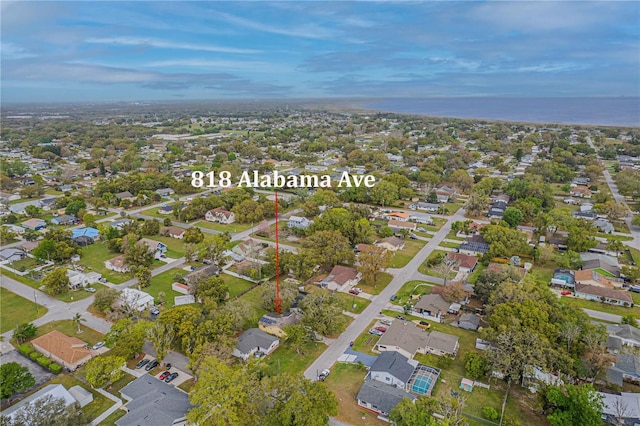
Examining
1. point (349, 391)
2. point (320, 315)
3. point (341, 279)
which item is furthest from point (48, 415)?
point (341, 279)

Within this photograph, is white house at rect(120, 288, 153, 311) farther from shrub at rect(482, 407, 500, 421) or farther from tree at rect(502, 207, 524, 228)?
tree at rect(502, 207, 524, 228)

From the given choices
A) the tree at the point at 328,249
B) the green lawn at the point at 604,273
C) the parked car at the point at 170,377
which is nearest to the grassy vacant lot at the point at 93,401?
the parked car at the point at 170,377

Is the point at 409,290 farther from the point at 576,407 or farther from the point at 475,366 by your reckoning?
the point at 576,407

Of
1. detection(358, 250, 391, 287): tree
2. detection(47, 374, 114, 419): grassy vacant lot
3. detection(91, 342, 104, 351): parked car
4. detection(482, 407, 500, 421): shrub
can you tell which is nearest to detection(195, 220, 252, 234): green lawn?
detection(358, 250, 391, 287): tree

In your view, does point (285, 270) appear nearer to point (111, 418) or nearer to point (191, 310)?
point (191, 310)

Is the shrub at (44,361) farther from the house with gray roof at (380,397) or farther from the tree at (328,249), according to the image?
the tree at (328,249)

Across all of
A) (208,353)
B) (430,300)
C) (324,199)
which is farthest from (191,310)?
(324,199)

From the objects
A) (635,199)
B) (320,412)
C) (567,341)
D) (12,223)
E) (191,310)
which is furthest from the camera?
(635,199)
